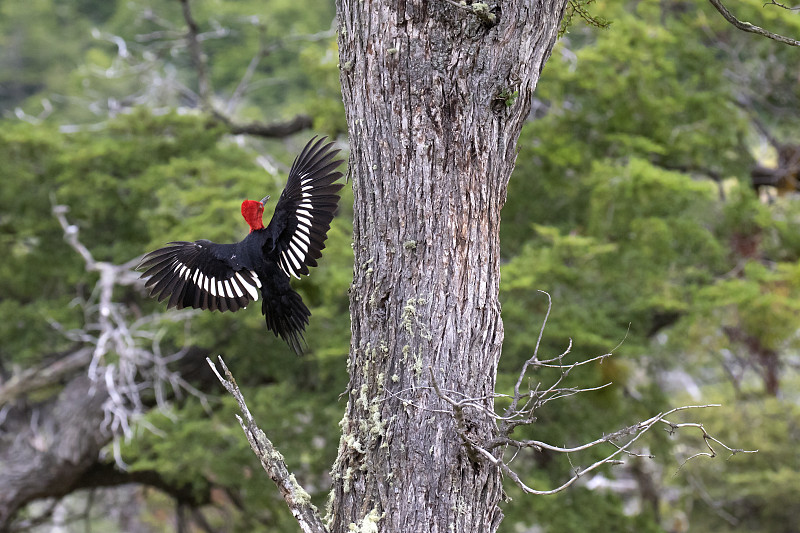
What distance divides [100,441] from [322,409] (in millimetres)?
2467

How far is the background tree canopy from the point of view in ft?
21.5

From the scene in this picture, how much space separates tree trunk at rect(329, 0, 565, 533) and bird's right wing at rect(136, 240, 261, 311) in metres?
0.81

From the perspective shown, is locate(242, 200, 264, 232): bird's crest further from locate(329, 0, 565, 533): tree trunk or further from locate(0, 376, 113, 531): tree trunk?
locate(0, 376, 113, 531): tree trunk

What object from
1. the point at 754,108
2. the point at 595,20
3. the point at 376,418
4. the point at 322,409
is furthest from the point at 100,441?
the point at 754,108

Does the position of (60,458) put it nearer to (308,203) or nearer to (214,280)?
(214,280)

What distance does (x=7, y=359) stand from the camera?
955 cm

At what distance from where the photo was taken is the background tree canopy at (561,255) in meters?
6.55

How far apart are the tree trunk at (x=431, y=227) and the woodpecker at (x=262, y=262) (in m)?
0.50

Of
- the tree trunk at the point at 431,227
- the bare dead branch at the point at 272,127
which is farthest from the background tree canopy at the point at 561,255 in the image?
the tree trunk at the point at 431,227

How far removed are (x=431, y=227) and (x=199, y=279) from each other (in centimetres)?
114

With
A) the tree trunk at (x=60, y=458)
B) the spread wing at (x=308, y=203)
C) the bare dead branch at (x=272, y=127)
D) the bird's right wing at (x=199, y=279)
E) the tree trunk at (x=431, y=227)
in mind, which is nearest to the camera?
the tree trunk at (x=431, y=227)

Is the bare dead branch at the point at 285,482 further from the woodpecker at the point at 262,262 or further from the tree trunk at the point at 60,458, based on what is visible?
the tree trunk at the point at 60,458

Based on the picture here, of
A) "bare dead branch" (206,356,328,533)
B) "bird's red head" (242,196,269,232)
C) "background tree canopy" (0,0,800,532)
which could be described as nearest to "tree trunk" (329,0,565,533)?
"bare dead branch" (206,356,328,533)

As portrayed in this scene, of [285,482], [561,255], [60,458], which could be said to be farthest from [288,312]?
[60,458]
